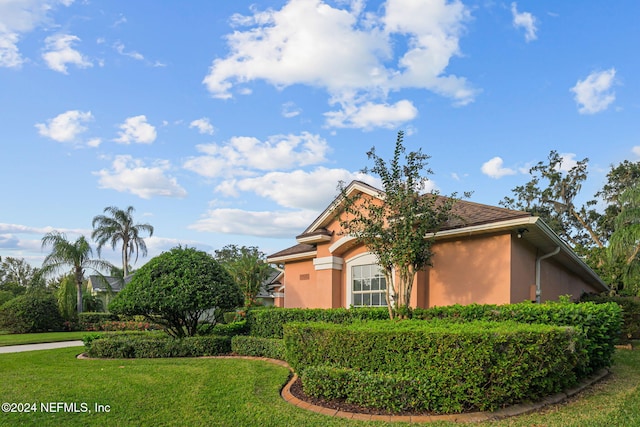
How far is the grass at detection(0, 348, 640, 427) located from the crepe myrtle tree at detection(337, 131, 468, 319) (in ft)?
11.4

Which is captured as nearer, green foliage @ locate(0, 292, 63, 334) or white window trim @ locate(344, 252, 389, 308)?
white window trim @ locate(344, 252, 389, 308)

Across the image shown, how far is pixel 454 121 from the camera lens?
43.0 feet

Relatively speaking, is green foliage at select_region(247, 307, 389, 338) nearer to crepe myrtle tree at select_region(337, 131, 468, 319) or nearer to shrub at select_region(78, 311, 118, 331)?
crepe myrtle tree at select_region(337, 131, 468, 319)

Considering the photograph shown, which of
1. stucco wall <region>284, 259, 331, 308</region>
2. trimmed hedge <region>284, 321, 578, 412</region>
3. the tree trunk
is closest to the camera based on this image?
trimmed hedge <region>284, 321, 578, 412</region>

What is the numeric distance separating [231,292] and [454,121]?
341 inches

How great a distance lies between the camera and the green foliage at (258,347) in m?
10.6

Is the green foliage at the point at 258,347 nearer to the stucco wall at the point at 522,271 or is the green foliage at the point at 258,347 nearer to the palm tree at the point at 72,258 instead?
the stucco wall at the point at 522,271

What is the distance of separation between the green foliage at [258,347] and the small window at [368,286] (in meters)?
3.04

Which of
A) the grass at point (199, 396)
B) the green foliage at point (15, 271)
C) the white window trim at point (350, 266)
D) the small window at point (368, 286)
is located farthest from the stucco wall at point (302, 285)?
the green foliage at point (15, 271)

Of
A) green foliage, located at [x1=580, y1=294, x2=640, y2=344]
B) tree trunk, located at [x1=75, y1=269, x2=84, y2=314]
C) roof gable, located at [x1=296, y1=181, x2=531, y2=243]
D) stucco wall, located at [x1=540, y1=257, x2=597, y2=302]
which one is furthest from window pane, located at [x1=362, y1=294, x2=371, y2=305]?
tree trunk, located at [x1=75, y1=269, x2=84, y2=314]

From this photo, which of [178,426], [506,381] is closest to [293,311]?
[178,426]

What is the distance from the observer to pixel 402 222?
32.2 ft

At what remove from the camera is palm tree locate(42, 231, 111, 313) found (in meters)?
24.7

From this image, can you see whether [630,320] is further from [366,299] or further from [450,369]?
[450,369]
